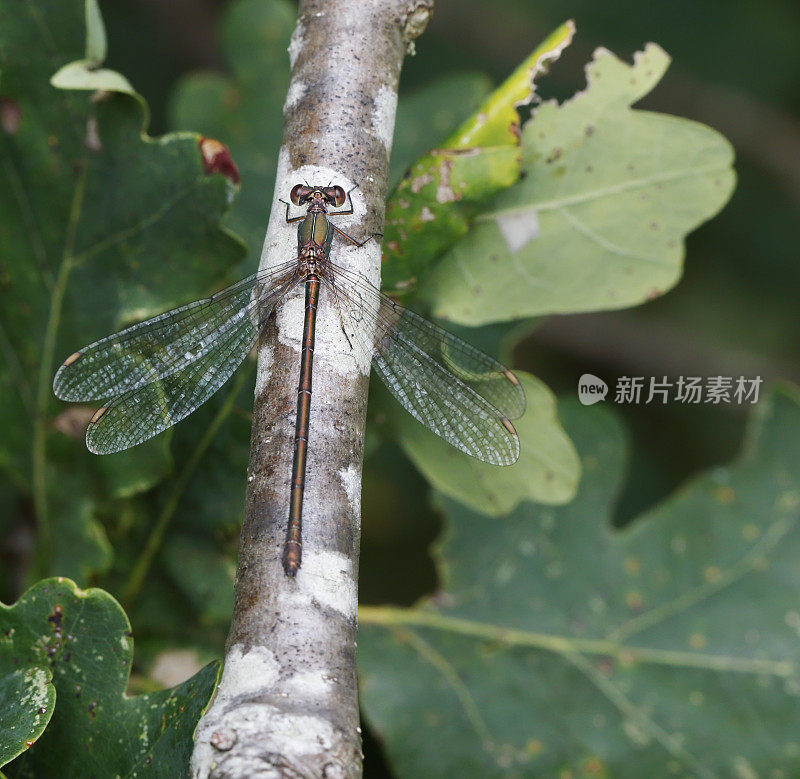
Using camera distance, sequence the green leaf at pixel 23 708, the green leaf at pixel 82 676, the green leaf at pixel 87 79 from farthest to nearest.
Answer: the green leaf at pixel 87 79 → the green leaf at pixel 82 676 → the green leaf at pixel 23 708

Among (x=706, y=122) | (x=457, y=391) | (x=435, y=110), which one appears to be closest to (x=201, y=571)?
(x=457, y=391)

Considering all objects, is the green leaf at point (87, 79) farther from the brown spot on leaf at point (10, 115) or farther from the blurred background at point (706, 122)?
the blurred background at point (706, 122)

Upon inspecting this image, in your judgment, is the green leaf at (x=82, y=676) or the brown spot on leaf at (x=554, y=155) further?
the brown spot on leaf at (x=554, y=155)

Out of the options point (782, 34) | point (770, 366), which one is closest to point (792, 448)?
point (770, 366)

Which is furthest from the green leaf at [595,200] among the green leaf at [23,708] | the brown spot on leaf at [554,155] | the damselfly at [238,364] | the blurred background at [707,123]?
the blurred background at [707,123]

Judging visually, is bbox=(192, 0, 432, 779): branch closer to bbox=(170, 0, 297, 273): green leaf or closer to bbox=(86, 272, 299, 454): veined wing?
bbox=(86, 272, 299, 454): veined wing

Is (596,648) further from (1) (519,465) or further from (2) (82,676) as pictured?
(2) (82,676)
